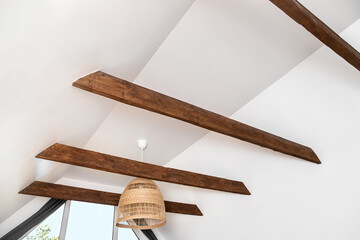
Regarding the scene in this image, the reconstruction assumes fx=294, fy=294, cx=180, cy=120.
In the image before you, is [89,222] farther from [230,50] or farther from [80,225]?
[230,50]

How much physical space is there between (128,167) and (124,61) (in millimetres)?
1053

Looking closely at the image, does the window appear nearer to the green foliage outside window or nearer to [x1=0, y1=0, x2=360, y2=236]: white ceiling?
the green foliage outside window

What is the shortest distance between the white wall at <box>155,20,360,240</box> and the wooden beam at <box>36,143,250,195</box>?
1.13 ft

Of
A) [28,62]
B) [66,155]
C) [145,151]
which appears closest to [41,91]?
[28,62]

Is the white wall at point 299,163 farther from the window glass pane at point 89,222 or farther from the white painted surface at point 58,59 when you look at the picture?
the window glass pane at point 89,222

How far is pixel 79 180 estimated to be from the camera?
4566 mm

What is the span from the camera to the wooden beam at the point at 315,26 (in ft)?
5.60

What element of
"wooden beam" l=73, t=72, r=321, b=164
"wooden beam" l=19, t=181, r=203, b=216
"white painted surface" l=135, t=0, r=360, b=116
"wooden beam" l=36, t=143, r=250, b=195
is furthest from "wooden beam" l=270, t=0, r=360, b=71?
"wooden beam" l=19, t=181, r=203, b=216

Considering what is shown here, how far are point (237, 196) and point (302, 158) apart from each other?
1.22 metres

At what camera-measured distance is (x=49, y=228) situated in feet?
13.6

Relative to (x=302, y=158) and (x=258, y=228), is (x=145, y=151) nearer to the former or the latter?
(x=258, y=228)

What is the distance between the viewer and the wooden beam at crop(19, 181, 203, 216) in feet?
11.3

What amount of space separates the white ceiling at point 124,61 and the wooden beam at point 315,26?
0.59 meters

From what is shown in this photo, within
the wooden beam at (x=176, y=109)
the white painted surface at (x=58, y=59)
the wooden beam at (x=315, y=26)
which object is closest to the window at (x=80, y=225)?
the white painted surface at (x=58, y=59)
